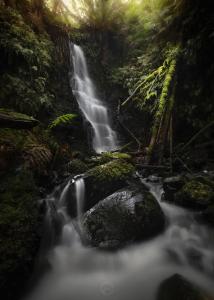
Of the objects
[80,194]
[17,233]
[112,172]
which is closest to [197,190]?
[112,172]

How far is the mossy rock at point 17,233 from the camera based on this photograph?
2695mm

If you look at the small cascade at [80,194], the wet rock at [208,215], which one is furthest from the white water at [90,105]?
the wet rock at [208,215]

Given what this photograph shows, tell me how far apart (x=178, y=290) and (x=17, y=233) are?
2221 millimetres

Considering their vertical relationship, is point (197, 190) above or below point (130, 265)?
above

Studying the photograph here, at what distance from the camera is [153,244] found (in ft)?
12.8

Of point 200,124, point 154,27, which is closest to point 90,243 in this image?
point 200,124

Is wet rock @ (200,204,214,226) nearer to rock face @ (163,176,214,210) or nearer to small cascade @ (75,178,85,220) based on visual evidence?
rock face @ (163,176,214,210)

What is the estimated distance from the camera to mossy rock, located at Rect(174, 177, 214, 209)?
4.24 m

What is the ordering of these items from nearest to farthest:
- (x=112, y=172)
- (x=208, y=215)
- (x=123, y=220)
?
(x=123, y=220), (x=208, y=215), (x=112, y=172)

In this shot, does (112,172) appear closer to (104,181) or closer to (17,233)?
(104,181)

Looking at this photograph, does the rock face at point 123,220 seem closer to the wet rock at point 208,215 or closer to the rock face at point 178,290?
the wet rock at point 208,215

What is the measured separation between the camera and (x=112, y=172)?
5.09 meters

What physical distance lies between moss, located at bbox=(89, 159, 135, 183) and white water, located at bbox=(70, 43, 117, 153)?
3.09 metres

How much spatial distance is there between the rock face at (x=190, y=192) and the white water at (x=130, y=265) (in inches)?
11.1
